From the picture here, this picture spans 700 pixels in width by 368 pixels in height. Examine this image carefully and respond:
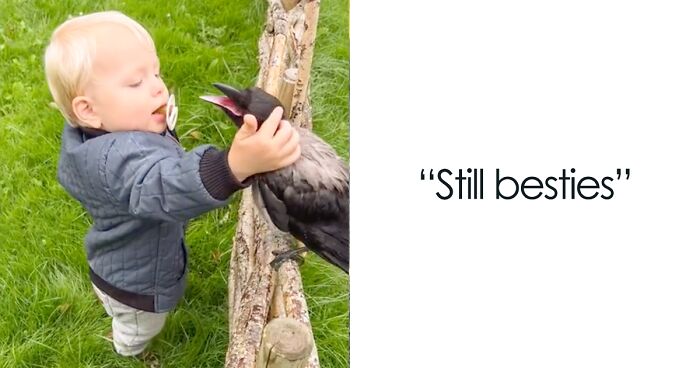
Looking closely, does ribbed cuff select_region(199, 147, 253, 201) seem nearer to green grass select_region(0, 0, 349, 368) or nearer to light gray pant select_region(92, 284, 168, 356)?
light gray pant select_region(92, 284, 168, 356)

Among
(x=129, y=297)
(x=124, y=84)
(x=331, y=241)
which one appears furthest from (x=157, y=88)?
(x=129, y=297)

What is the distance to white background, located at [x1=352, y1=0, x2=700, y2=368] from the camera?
81 cm

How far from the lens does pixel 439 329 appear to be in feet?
2.85

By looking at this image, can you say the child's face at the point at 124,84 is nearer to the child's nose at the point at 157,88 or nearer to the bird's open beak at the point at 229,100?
the child's nose at the point at 157,88

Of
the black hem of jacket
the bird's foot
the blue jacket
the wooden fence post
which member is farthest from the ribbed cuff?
the black hem of jacket

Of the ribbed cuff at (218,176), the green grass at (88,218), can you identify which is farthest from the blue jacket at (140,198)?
the green grass at (88,218)

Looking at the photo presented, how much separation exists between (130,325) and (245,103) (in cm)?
82

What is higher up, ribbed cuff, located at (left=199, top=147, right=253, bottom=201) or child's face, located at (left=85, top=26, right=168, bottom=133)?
child's face, located at (left=85, top=26, right=168, bottom=133)

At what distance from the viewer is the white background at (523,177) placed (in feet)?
2.65

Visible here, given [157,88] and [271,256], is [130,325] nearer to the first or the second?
[271,256]

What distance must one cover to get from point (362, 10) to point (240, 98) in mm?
629

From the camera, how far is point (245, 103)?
4.61ft

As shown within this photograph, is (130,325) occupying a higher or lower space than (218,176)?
lower

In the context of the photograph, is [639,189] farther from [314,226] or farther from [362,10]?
[314,226]
